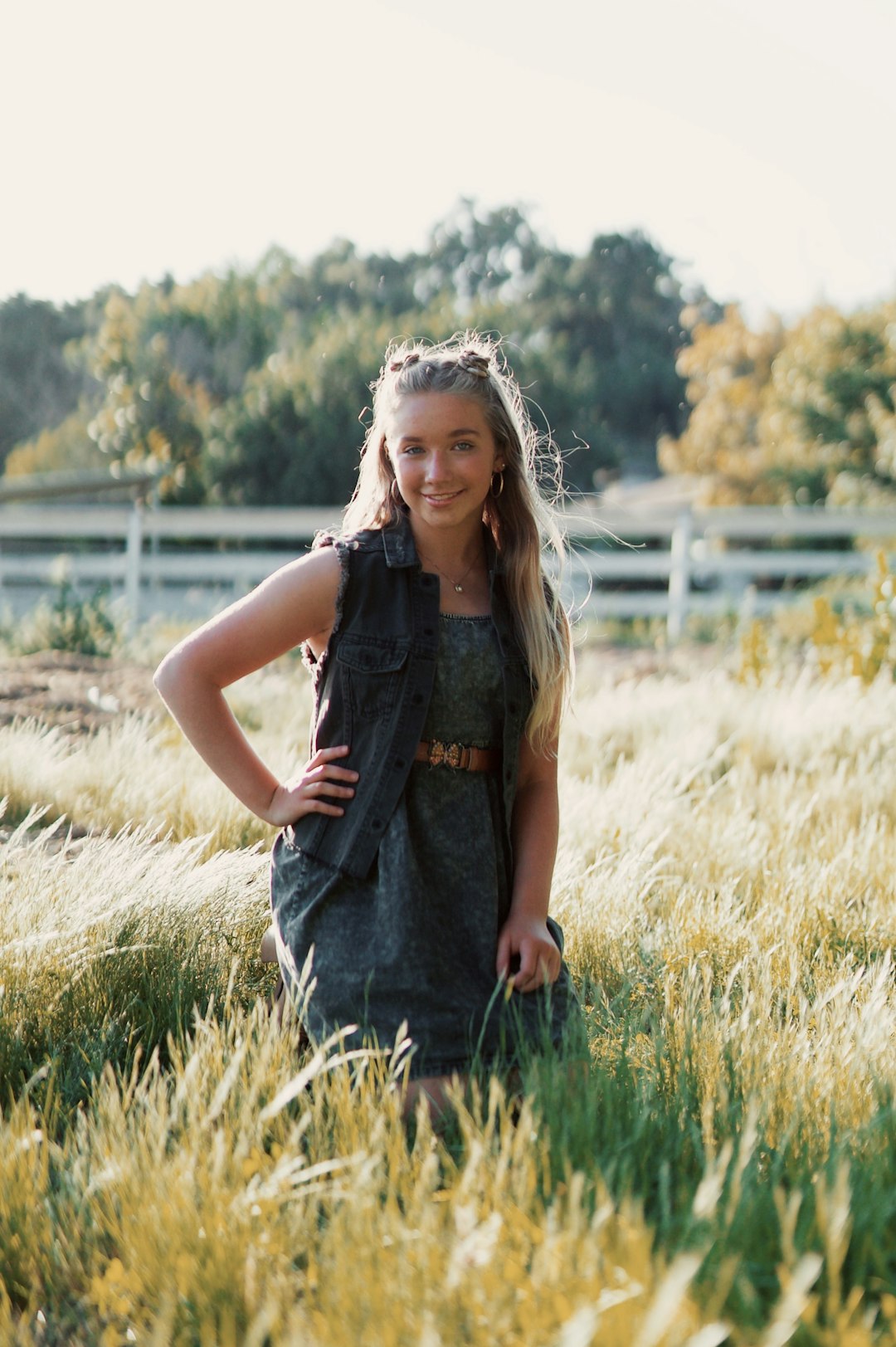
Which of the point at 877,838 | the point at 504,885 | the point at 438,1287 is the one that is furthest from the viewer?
the point at 877,838

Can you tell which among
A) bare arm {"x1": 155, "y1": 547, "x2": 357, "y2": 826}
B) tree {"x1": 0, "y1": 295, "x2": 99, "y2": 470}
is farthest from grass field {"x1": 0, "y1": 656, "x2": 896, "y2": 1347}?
tree {"x1": 0, "y1": 295, "x2": 99, "y2": 470}

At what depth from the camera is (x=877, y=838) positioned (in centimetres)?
398

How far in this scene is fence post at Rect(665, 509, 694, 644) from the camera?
1377cm

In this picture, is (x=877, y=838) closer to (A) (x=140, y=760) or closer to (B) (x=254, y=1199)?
(A) (x=140, y=760)

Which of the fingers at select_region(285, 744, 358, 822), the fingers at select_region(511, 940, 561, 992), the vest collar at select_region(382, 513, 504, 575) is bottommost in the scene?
the fingers at select_region(511, 940, 561, 992)

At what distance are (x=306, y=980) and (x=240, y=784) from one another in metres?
0.40

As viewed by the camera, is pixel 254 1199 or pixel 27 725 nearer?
pixel 254 1199

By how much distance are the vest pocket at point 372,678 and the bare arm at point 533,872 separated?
35 centimetres

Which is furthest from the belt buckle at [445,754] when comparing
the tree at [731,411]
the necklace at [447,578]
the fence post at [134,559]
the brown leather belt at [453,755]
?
the tree at [731,411]

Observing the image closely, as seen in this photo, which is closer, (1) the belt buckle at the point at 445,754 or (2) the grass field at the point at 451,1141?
(2) the grass field at the point at 451,1141

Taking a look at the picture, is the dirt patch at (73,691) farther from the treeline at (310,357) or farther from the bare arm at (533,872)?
the treeline at (310,357)

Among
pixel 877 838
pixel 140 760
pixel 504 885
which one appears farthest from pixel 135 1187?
pixel 877 838

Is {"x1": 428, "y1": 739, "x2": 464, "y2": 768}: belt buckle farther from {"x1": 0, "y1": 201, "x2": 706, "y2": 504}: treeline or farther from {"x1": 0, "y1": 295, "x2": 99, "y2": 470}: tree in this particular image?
{"x1": 0, "y1": 295, "x2": 99, "y2": 470}: tree

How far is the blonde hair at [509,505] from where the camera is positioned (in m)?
2.52
